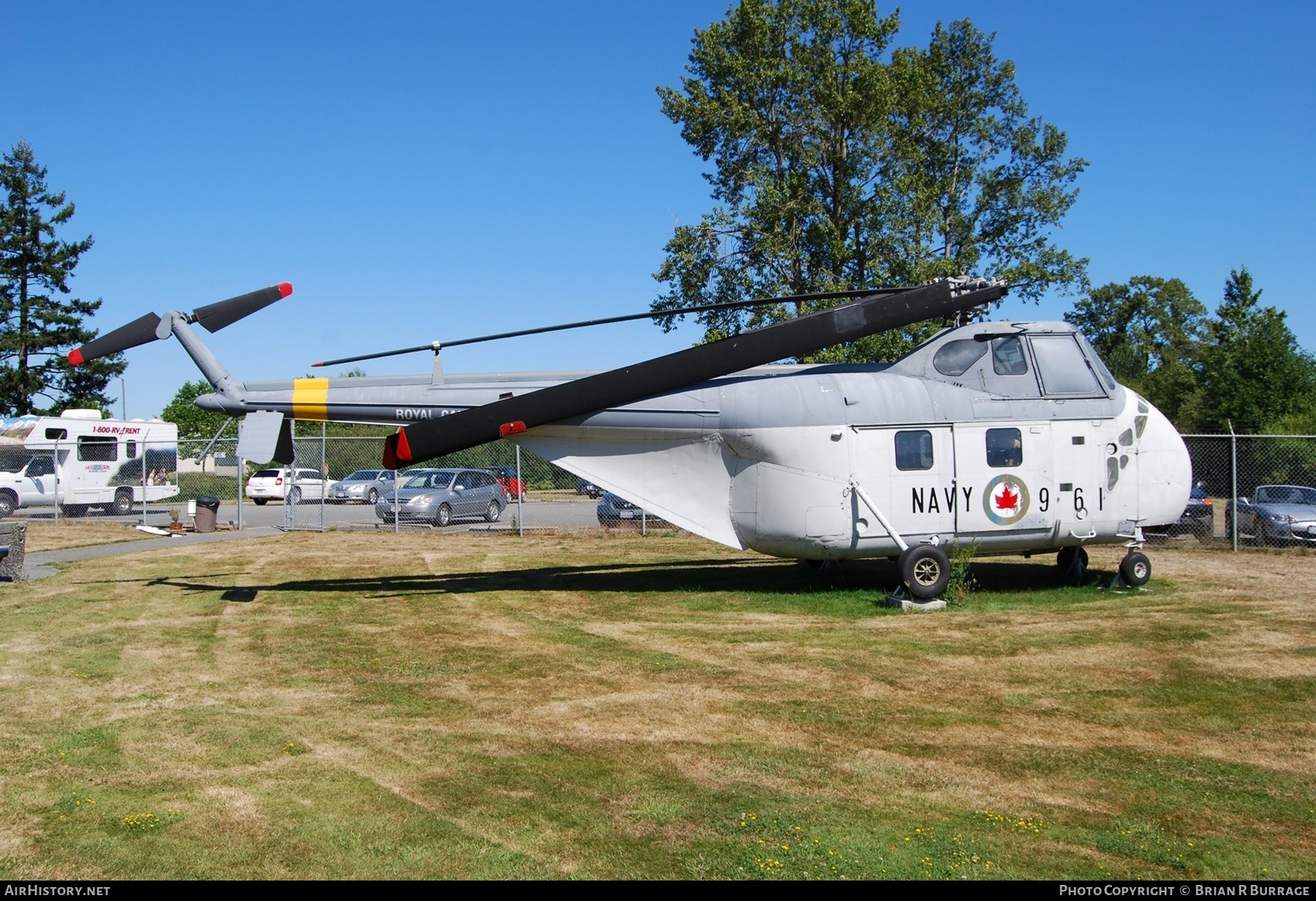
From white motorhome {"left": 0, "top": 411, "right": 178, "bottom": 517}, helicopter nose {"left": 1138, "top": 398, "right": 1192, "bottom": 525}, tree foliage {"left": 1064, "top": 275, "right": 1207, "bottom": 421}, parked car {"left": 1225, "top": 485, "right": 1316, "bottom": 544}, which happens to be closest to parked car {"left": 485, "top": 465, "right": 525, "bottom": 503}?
white motorhome {"left": 0, "top": 411, "right": 178, "bottom": 517}

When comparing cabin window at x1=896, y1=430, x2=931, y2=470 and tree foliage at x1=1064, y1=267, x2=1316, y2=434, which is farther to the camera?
tree foliage at x1=1064, y1=267, x2=1316, y2=434

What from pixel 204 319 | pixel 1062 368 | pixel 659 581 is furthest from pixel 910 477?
pixel 204 319

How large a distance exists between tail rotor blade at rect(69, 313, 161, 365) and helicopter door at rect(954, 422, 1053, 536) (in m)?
10.6

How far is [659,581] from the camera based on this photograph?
46.9 feet

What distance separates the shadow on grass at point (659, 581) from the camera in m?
13.5

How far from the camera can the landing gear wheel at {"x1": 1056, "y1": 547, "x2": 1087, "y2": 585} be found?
538 inches

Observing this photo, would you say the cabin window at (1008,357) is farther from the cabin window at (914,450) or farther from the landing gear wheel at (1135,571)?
the landing gear wheel at (1135,571)

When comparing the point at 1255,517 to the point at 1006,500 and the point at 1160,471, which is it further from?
the point at 1006,500

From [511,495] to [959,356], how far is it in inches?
902

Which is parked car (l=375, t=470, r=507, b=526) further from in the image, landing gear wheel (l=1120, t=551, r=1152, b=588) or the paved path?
landing gear wheel (l=1120, t=551, r=1152, b=588)

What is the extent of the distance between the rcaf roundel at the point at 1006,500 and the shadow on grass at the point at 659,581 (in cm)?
132

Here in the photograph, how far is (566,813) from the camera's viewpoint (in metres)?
5.43

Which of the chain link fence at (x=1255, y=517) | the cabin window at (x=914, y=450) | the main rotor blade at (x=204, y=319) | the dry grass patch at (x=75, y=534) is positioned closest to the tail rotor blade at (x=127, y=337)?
the main rotor blade at (x=204, y=319)

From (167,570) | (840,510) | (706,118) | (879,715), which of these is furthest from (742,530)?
(706,118)
